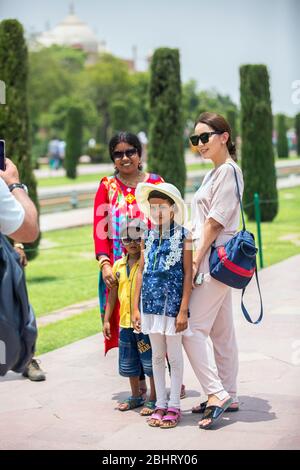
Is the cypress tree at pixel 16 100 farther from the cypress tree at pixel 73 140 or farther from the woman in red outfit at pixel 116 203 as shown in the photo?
the cypress tree at pixel 73 140

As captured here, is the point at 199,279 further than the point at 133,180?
No

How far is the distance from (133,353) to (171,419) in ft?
1.86

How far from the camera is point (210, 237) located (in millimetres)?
5051

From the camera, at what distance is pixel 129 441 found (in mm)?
4695

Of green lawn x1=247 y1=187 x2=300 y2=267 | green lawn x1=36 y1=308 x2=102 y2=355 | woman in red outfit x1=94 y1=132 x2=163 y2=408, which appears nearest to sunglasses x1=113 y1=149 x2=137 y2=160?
woman in red outfit x1=94 y1=132 x2=163 y2=408

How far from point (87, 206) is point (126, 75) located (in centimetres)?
4149

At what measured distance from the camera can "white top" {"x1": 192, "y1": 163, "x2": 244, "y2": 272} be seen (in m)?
5.01

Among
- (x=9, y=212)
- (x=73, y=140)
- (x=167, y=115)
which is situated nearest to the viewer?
(x=9, y=212)

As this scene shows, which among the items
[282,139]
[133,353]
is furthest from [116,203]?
[282,139]

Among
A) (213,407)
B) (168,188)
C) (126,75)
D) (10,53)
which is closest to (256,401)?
(213,407)

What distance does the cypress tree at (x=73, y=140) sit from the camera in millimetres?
35156

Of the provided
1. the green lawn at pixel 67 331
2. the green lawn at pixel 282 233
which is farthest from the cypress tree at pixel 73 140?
the green lawn at pixel 67 331

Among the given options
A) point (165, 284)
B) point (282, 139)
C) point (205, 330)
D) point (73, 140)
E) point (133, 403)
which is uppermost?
point (73, 140)

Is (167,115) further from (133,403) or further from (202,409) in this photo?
(202,409)
